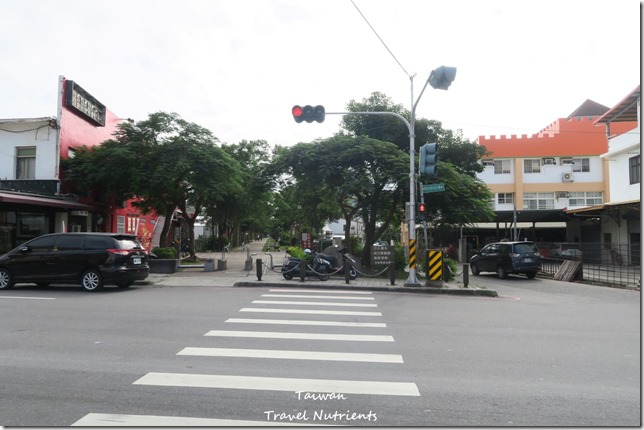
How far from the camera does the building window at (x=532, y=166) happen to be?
41834mm

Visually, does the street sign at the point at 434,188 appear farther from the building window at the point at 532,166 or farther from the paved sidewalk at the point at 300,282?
the building window at the point at 532,166

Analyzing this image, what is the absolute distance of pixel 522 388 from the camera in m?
5.32

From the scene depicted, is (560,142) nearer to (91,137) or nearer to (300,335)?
(91,137)

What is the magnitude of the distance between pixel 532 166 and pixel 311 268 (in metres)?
32.3

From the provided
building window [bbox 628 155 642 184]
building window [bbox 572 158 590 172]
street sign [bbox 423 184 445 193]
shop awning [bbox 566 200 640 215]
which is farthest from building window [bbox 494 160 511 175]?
street sign [bbox 423 184 445 193]

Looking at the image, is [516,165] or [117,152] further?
[516,165]

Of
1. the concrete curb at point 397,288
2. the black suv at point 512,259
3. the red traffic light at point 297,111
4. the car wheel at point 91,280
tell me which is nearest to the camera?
the red traffic light at point 297,111

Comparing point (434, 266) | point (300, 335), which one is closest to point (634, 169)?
point (434, 266)

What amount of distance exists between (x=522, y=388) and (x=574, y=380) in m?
0.87

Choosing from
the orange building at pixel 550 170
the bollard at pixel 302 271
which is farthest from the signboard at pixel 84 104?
the orange building at pixel 550 170

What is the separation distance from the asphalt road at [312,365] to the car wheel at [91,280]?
87.8 inches

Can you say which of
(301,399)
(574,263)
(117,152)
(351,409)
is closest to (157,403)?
(301,399)

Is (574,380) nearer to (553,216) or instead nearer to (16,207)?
(16,207)

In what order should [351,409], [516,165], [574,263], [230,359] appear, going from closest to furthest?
[351,409] < [230,359] < [574,263] < [516,165]
